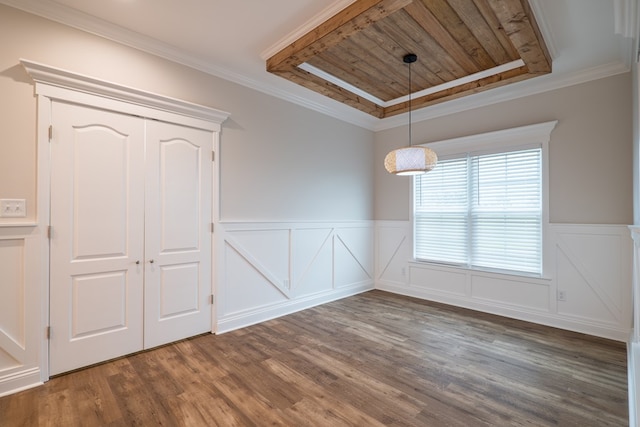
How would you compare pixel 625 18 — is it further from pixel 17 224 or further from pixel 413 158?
pixel 17 224

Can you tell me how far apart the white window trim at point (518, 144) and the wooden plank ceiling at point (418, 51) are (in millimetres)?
664

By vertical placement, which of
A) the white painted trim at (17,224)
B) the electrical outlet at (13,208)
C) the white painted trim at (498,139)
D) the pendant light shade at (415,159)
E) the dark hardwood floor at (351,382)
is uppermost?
the white painted trim at (498,139)

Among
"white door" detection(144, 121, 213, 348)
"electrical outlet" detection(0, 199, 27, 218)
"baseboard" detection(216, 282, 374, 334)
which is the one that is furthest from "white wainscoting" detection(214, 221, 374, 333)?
"electrical outlet" detection(0, 199, 27, 218)

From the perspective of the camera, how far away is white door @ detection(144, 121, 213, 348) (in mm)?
2955

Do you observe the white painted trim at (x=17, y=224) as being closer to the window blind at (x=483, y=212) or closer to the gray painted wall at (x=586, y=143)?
the window blind at (x=483, y=212)

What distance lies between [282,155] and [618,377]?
13.0 ft

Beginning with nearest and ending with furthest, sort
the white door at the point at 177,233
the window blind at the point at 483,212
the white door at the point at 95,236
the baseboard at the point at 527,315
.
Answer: the white door at the point at 95,236 → the white door at the point at 177,233 → the baseboard at the point at 527,315 → the window blind at the point at 483,212

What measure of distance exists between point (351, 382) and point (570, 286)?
295cm

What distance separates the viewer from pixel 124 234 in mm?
2793

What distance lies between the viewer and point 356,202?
16.8ft

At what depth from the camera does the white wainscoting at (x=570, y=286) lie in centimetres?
321

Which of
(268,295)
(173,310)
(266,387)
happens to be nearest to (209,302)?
(173,310)

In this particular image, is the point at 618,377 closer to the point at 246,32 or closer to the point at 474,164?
the point at 474,164

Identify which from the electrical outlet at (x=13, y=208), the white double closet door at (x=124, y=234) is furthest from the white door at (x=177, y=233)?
the electrical outlet at (x=13, y=208)
